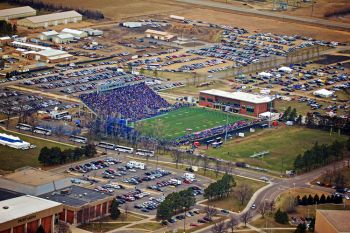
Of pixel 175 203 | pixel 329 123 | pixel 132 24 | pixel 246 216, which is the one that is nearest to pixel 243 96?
pixel 329 123

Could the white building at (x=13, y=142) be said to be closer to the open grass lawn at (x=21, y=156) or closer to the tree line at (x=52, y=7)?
the open grass lawn at (x=21, y=156)

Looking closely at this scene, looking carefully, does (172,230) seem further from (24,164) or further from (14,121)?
(14,121)

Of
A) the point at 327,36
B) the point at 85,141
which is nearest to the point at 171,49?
the point at 327,36

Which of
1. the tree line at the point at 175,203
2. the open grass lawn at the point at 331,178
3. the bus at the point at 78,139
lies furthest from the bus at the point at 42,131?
the open grass lawn at the point at 331,178

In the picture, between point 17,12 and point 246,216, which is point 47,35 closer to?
point 17,12

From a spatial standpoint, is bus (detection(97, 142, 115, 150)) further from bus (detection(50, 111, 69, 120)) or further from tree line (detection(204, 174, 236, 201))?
tree line (detection(204, 174, 236, 201))

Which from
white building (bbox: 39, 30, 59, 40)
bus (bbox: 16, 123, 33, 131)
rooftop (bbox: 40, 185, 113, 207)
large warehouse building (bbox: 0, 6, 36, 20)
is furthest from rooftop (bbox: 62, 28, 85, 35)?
rooftop (bbox: 40, 185, 113, 207)
